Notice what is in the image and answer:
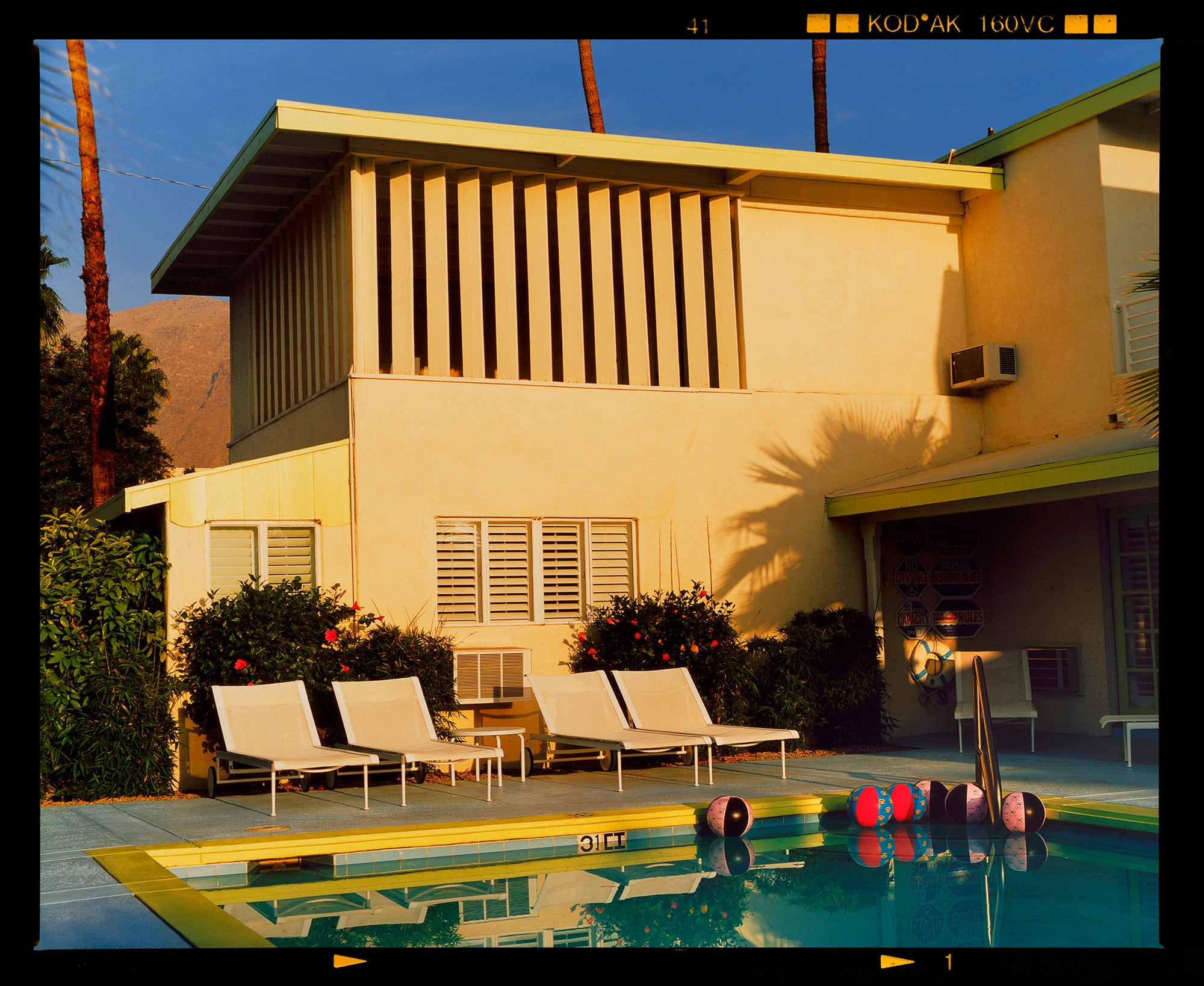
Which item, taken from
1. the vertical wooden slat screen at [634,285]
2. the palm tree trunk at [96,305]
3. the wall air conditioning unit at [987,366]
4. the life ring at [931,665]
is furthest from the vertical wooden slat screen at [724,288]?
the palm tree trunk at [96,305]

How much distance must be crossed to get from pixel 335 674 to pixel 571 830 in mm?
3536

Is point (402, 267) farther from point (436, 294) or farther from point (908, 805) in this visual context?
point (908, 805)

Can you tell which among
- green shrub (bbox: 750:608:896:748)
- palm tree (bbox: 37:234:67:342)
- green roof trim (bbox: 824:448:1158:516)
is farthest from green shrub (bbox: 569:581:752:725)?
palm tree (bbox: 37:234:67:342)

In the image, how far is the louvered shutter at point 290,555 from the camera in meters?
11.5

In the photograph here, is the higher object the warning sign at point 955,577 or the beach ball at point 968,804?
the warning sign at point 955,577

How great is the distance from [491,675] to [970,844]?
526cm

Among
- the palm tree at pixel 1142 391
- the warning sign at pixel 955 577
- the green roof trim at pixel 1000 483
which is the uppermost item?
the palm tree at pixel 1142 391

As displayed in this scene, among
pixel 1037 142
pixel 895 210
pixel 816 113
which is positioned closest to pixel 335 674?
pixel 895 210

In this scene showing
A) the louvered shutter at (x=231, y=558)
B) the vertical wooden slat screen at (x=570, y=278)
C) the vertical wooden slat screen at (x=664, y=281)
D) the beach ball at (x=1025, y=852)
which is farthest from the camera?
the vertical wooden slat screen at (x=664, y=281)

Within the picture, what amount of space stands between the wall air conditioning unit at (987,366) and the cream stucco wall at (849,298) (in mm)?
324

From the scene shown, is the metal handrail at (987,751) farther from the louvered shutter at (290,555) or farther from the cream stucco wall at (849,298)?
the louvered shutter at (290,555)

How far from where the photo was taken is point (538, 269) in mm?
12969

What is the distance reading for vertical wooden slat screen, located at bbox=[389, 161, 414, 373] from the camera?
12.3 meters
